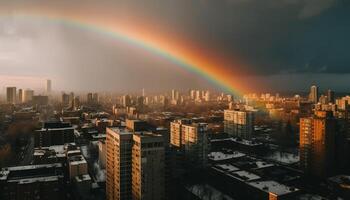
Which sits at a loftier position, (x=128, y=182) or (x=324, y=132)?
(x=324, y=132)

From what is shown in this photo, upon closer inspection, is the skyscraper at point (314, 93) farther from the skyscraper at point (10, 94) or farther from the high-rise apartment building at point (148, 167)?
the skyscraper at point (10, 94)

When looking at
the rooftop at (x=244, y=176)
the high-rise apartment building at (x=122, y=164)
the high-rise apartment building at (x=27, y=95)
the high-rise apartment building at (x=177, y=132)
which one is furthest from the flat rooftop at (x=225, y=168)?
the high-rise apartment building at (x=27, y=95)

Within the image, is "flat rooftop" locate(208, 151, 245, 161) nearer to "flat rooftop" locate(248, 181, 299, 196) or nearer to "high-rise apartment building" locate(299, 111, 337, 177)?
"high-rise apartment building" locate(299, 111, 337, 177)

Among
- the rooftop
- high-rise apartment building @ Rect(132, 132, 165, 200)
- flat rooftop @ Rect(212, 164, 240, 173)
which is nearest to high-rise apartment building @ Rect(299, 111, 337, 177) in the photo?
the rooftop

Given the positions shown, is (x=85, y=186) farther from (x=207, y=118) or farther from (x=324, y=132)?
(x=207, y=118)

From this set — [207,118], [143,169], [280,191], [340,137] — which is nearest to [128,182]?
[143,169]
